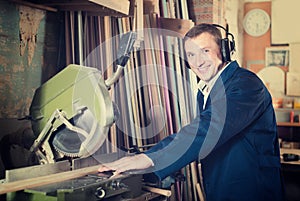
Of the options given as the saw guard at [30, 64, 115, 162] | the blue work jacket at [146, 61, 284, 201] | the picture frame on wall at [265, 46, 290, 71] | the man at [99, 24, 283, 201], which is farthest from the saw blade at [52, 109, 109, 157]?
the picture frame on wall at [265, 46, 290, 71]

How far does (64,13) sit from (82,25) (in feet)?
0.46

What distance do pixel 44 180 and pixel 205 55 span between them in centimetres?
94

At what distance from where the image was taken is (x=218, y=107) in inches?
65.4

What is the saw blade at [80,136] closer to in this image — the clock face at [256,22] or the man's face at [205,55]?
the man's face at [205,55]

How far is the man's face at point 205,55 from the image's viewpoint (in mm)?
1922

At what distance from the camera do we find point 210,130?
1629mm

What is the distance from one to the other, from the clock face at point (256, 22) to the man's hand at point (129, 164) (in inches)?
129

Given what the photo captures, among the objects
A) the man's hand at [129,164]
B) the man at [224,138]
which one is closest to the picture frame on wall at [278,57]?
the man at [224,138]

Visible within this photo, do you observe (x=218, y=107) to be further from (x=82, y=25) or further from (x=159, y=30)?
(x=159, y=30)

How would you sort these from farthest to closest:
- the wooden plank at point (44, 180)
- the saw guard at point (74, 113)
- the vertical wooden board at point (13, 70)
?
the vertical wooden board at point (13, 70) → the saw guard at point (74, 113) → the wooden plank at point (44, 180)

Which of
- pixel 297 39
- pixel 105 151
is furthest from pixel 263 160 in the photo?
pixel 297 39

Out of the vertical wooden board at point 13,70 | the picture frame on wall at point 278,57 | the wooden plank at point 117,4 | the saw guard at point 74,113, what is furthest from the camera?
the picture frame on wall at point 278,57

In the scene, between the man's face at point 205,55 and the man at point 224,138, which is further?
the man's face at point 205,55

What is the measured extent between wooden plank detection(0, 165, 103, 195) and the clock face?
3.34 metres
